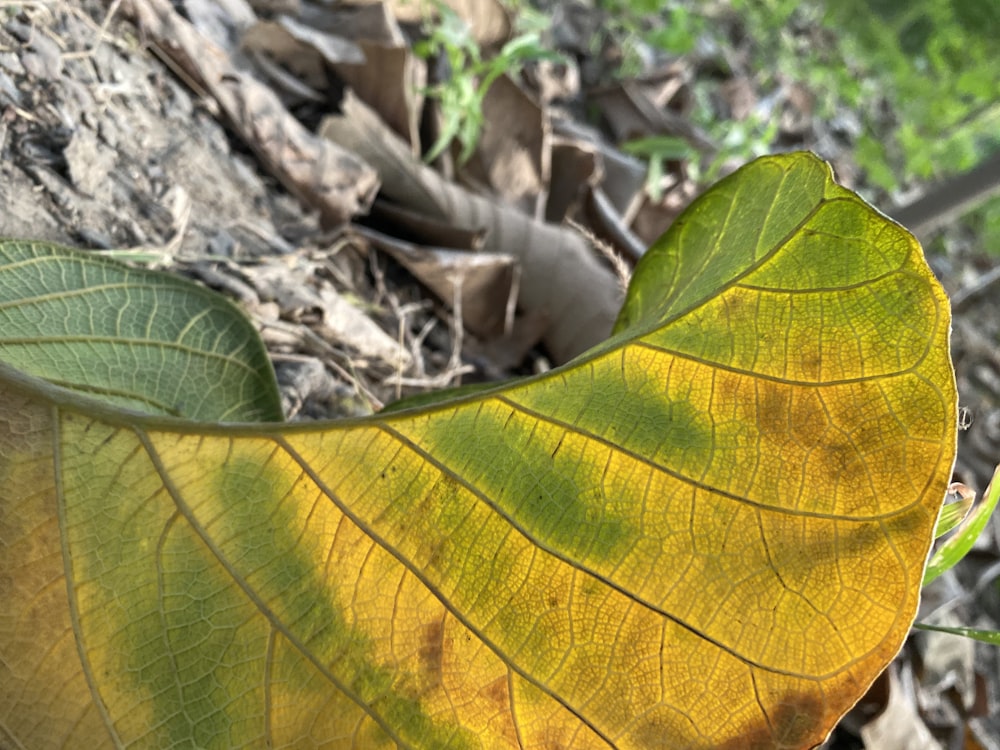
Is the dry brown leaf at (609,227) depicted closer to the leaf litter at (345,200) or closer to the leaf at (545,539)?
the leaf litter at (345,200)

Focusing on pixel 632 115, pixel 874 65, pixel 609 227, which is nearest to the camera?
pixel 609 227

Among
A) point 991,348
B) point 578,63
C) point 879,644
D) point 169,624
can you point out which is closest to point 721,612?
point 879,644

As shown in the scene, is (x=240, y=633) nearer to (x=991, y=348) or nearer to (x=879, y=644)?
(x=879, y=644)

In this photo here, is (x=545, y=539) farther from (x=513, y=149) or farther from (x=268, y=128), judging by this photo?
(x=513, y=149)

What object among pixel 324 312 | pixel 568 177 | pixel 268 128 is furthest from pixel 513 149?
pixel 324 312

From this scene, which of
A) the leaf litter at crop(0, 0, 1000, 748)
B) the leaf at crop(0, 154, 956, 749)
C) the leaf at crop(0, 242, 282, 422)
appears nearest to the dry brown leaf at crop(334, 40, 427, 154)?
the leaf litter at crop(0, 0, 1000, 748)
